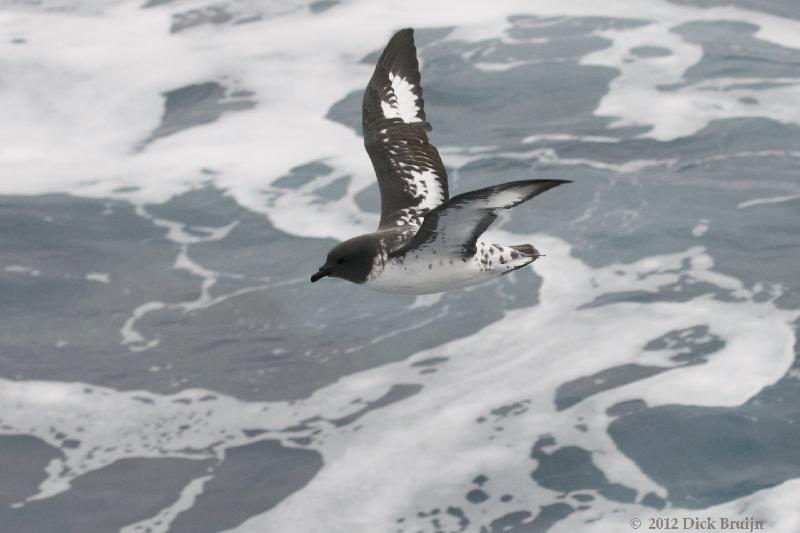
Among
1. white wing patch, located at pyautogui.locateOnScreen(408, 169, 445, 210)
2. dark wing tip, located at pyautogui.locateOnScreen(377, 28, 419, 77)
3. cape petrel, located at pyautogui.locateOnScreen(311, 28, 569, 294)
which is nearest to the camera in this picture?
cape petrel, located at pyautogui.locateOnScreen(311, 28, 569, 294)

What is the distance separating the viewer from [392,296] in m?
24.4

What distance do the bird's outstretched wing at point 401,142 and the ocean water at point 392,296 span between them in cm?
634

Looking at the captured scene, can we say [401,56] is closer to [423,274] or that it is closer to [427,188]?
[427,188]

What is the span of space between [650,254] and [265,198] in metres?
7.84

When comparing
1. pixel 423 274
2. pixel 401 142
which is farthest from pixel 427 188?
pixel 423 274

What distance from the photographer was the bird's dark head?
39.6 ft

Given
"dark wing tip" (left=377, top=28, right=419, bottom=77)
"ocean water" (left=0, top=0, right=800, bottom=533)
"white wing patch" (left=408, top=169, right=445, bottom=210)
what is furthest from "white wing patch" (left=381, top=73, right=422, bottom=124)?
"ocean water" (left=0, top=0, right=800, bottom=533)

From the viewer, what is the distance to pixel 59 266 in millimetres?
25156

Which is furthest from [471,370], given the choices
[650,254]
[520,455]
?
[650,254]

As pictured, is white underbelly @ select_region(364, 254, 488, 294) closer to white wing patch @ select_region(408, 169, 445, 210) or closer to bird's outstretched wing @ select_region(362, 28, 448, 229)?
bird's outstretched wing @ select_region(362, 28, 448, 229)

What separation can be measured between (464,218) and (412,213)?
2.21 meters

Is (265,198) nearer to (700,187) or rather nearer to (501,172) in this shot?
(501,172)

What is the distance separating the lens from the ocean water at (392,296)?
774 inches

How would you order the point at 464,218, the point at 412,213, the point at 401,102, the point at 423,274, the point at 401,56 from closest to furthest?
the point at 464,218 < the point at 423,274 < the point at 412,213 < the point at 401,102 < the point at 401,56
